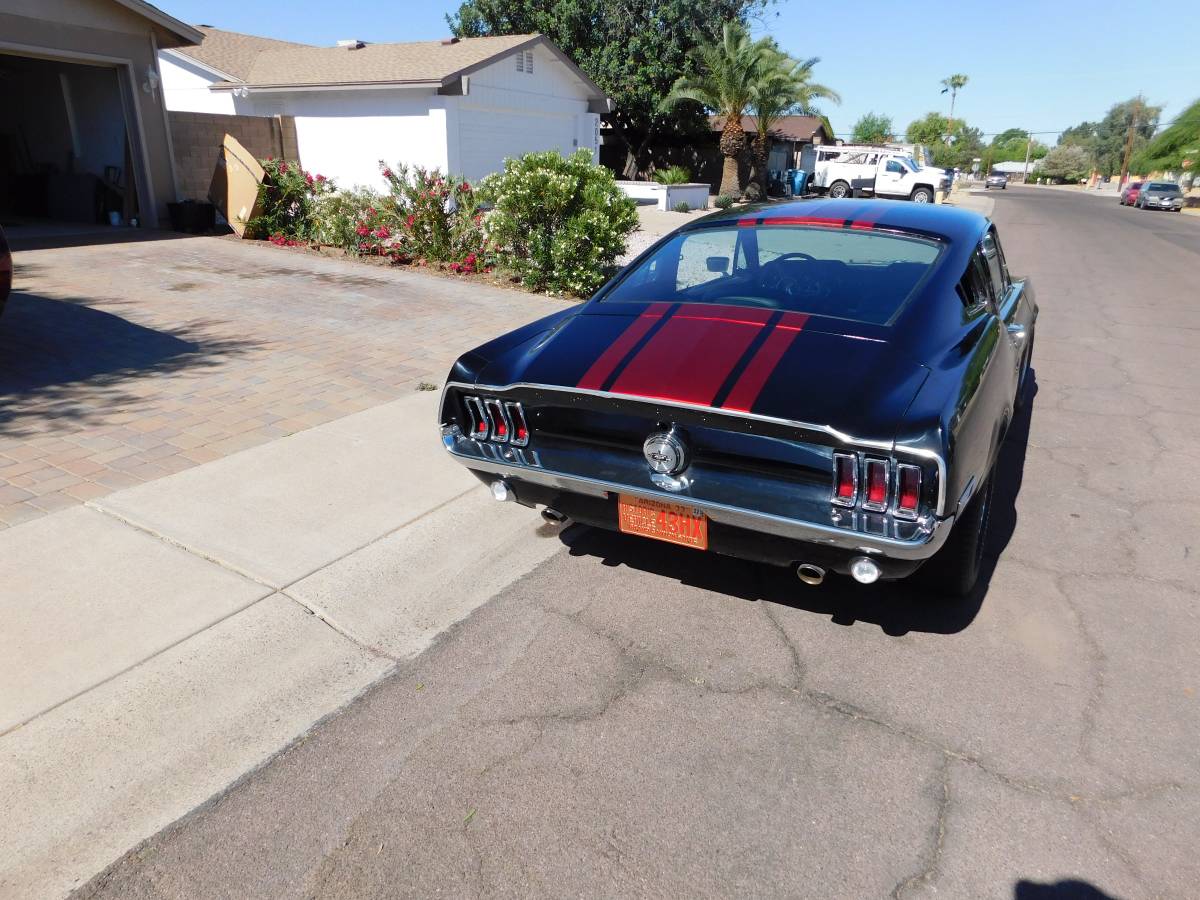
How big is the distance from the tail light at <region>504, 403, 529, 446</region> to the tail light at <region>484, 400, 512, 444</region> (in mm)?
19

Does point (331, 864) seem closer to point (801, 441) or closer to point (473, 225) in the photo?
point (801, 441)

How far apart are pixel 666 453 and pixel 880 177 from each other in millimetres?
30172

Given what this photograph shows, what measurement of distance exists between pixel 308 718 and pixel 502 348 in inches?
69.2

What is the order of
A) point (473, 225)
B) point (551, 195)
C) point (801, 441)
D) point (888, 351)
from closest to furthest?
point (801, 441), point (888, 351), point (551, 195), point (473, 225)

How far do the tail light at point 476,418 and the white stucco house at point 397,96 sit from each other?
1422 centimetres

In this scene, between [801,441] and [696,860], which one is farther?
[801,441]

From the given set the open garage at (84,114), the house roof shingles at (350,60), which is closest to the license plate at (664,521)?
the open garage at (84,114)

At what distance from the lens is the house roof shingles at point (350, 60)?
56.9ft

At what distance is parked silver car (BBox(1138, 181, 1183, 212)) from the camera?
3888cm

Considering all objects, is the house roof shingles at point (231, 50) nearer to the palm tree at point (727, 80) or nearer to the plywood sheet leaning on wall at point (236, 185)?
the plywood sheet leaning on wall at point (236, 185)

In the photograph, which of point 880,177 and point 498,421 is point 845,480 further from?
point 880,177

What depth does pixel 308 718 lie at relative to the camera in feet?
9.62

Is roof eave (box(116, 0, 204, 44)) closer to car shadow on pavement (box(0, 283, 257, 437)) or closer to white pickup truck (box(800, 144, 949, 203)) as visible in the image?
car shadow on pavement (box(0, 283, 257, 437))

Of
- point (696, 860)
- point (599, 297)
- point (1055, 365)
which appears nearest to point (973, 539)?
point (696, 860)
